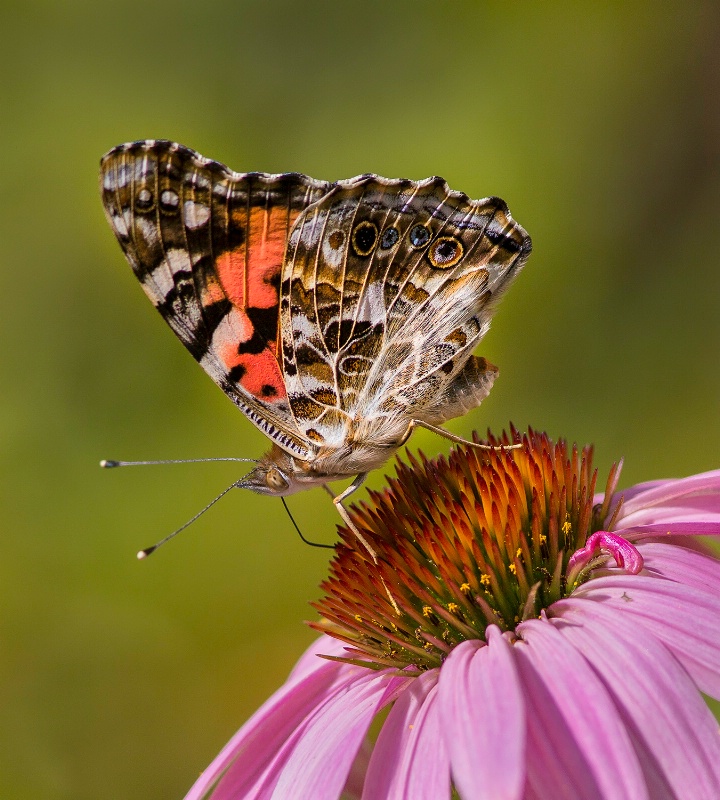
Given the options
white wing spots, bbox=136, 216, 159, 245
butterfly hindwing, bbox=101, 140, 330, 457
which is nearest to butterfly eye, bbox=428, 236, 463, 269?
butterfly hindwing, bbox=101, 140, 330, 457

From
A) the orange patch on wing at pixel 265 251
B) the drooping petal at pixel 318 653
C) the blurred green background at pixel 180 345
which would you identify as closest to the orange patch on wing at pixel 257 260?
the orange patch on wing at pixel 265 251

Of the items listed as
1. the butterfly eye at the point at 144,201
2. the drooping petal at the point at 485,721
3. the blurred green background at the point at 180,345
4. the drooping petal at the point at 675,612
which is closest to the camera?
the drooping petal at the point at 485,721

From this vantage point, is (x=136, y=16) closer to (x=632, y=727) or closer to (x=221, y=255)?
(x=221, y=255)

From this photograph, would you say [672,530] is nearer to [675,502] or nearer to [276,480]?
[675,502]

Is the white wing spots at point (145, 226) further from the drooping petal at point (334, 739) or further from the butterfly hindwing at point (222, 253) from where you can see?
the drooping petal at point (334, 739)

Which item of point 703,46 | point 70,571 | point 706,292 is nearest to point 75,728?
point 70,571

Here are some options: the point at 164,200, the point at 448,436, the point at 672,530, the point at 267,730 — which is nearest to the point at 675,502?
the point at 672,530
